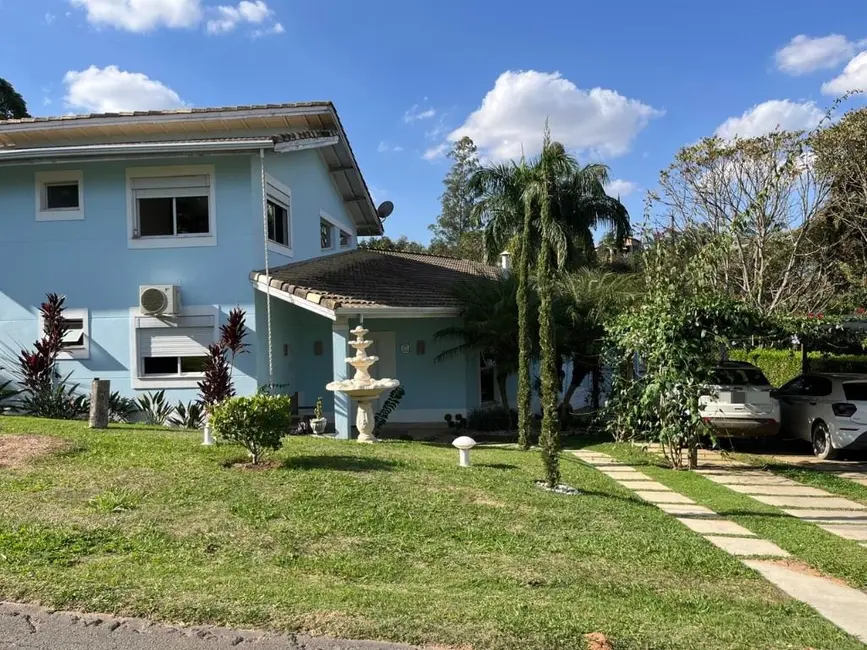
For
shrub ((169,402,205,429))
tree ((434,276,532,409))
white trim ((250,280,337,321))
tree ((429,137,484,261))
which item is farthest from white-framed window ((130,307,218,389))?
tree ((429,137,484,261))

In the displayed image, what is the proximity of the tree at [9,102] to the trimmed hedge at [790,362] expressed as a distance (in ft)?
99.3

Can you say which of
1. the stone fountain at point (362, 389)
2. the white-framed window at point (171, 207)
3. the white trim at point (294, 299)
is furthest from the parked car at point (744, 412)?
the white-framed window at point (171, 207)

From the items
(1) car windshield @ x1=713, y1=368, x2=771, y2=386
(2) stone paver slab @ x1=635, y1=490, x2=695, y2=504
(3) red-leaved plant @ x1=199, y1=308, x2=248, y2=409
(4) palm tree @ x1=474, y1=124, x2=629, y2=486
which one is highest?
(4) palm tree @ x1=474, y1=124, x2=629, y2=486

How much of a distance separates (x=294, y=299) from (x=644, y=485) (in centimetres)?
670

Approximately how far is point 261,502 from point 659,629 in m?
3.81

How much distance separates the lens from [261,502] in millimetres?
6137

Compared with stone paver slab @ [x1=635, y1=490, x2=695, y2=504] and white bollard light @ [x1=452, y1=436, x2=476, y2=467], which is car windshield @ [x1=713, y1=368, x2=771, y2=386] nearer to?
stone paver slab @ [x1=635, y1=490, x2=695, y2=504]

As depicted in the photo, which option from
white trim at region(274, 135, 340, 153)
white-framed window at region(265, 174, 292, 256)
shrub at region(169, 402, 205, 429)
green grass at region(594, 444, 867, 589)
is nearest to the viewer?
green grass at region(594, 444, 867, 589)

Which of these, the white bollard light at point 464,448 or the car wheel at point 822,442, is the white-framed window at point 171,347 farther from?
the car wheel at point 822,442

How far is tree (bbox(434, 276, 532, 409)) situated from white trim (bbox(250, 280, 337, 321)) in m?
3.06

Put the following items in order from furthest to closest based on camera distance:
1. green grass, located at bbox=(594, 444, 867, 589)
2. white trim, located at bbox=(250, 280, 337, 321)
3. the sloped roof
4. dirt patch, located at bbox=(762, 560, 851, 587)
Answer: the sloped roof < white trim, located at bbox=(250, 280, 337, 321) < green grass, located at bbox=(594, 444, 867, 589) < dirt patch, located at bbox=(762, 560, 851, 587)

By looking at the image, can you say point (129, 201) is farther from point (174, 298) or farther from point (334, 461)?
point (334, 461)

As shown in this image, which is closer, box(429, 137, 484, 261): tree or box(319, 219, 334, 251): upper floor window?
box(319, 219, 334, 251): upper floor window

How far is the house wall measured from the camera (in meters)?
12.3
